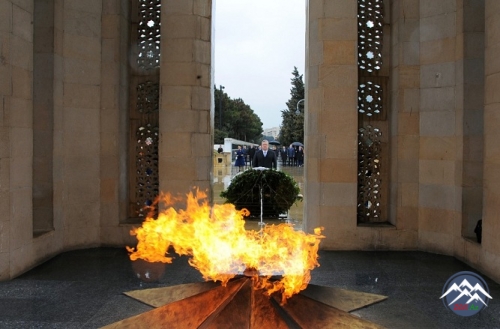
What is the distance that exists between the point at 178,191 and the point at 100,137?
1.79m

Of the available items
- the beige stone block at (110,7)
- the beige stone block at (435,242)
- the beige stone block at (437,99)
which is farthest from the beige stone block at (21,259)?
the beige stone block at (437,99)

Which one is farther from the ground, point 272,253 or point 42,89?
point 42,89

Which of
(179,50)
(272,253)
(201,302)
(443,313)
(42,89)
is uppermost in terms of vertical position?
(179,50)

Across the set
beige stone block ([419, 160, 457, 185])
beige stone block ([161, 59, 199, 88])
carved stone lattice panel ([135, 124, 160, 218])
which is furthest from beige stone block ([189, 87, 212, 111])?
beige stone block ([419, 160, 457, 185])

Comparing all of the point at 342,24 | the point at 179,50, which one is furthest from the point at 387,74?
the point at 179,50

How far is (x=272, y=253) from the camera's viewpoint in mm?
4578

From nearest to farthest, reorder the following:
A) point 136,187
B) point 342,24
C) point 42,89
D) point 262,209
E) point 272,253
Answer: point 272,253
point 42,89
point 342,24
point 136,187
point 262,209

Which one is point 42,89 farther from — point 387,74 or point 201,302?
point 387,74

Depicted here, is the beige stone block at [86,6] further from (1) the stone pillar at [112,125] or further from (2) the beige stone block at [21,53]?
(2) the beige stone block at [21,53]

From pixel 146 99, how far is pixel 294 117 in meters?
39.5

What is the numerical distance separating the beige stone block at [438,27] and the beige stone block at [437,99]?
95 cm

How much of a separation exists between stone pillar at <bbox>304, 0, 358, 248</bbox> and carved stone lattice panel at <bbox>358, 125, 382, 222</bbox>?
513mm

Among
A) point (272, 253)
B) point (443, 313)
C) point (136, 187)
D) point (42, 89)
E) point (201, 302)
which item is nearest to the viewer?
point (201, 302)

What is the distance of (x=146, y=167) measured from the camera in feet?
29.1
